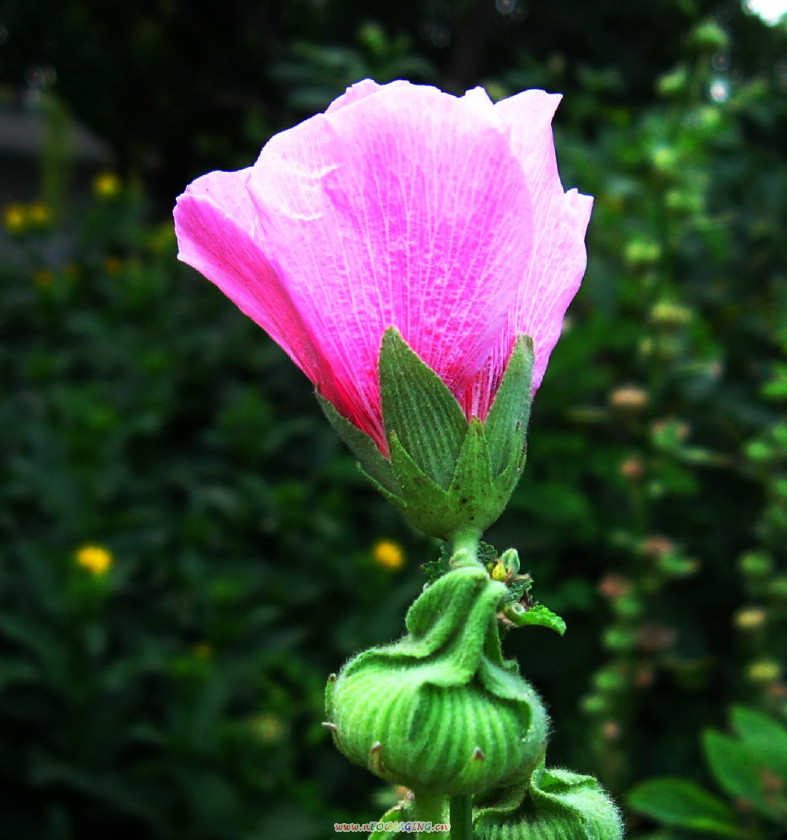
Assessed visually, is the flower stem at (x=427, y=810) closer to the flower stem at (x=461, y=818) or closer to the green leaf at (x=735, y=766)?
the flower stem at (x=461, y=818)

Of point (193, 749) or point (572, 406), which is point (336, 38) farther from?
point (193, 749)

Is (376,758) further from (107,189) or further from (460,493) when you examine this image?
(107,189)

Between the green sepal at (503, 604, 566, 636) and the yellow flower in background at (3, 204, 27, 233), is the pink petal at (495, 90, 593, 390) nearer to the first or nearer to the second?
the green sepal at (503, 604, 566, 636)

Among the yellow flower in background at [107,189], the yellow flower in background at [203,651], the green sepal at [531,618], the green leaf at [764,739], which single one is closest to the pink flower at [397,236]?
the green sepal at [531,618]

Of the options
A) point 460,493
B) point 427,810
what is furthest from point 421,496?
point 427,810

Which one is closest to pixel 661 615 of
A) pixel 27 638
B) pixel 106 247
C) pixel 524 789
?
pixel 27 638

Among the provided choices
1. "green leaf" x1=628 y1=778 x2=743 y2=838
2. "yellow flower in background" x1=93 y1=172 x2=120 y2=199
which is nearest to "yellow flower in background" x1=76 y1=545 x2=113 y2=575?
"green leaf" x1=628 y1=778 x2=743 y2=838
